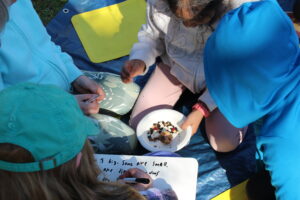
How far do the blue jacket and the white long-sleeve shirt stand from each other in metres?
0.33

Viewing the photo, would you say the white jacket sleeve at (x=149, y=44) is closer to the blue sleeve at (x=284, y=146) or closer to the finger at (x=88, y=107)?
the finger at (x=88, y=107)

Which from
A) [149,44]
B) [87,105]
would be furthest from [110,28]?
[87,105]

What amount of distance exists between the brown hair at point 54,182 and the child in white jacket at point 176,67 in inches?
24.3

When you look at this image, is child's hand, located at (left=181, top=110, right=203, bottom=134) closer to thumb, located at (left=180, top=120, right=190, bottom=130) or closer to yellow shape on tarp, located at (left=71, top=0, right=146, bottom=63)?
thumb, located at (left=180, top=120, right=190, bottom=130)

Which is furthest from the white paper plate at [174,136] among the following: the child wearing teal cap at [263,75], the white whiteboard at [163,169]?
the child wearing teal cap at [263,75]

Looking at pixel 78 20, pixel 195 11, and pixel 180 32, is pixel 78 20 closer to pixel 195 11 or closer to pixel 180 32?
pixel 180 32

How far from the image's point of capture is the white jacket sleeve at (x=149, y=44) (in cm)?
146

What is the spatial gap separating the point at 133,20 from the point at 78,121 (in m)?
1.33

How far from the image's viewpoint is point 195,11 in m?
1.08

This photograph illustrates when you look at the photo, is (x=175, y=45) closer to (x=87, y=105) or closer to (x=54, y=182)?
(x=87, y=105)

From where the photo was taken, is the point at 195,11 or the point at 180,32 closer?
the point at 195,11

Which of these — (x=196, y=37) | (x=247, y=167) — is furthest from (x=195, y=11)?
(x=247, y=167)

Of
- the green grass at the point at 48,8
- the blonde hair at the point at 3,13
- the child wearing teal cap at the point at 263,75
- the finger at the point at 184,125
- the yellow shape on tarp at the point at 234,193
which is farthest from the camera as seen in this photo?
the green grass at the point at 48,8

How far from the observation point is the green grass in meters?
2.17
